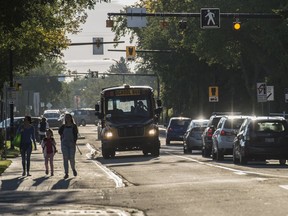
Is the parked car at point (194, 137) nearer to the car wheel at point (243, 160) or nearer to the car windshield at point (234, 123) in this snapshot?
the car windshield at point (234, 123)

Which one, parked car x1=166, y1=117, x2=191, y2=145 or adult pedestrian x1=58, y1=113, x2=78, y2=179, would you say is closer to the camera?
adult pedestrian x1=58, y1=113, x2=78, y2=179

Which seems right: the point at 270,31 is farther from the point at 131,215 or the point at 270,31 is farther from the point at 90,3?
the point at 131,215

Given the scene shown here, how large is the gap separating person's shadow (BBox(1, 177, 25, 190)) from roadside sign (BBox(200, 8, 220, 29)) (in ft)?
50.7

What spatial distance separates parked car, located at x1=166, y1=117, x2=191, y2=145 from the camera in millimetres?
60281

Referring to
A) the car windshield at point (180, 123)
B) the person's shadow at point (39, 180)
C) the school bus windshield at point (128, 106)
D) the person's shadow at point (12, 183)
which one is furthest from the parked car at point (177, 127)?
the person's shadow at point (12, 183)

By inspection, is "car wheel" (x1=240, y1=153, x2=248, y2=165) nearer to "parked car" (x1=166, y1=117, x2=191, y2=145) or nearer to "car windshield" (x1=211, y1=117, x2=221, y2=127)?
"car windshield" (x1=211, y1=117, x2=221, y2=127)

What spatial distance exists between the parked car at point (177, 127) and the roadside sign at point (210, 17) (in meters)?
18.6

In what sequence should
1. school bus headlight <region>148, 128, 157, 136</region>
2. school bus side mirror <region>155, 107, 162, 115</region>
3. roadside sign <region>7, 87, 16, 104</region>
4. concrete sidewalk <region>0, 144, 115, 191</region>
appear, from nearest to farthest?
concrete sidewalk <region>0, 144, 115, 191</region>, school bus side mirror <region>155, 107, 162, 115</region>, school bus headlight <region>148, 128, 157, 136</region>, roadside sign <region>7, 87, 16, 104</region>

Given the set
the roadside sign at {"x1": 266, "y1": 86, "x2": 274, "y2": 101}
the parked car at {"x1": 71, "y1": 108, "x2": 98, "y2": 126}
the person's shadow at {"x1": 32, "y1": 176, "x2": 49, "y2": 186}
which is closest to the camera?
the person's shadow at {"x1": 32, "y1": 176, "x2": 49, "y2": 186}

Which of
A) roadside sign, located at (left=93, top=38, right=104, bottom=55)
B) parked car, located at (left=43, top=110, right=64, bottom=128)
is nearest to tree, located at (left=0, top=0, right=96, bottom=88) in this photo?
roadside sign, located at (left=93, top=38, right=104, bottom=55)

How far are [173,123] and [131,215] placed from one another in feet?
144

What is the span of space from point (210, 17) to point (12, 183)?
57.3 feet

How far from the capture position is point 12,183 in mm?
26375

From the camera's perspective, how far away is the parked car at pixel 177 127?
60281mm
